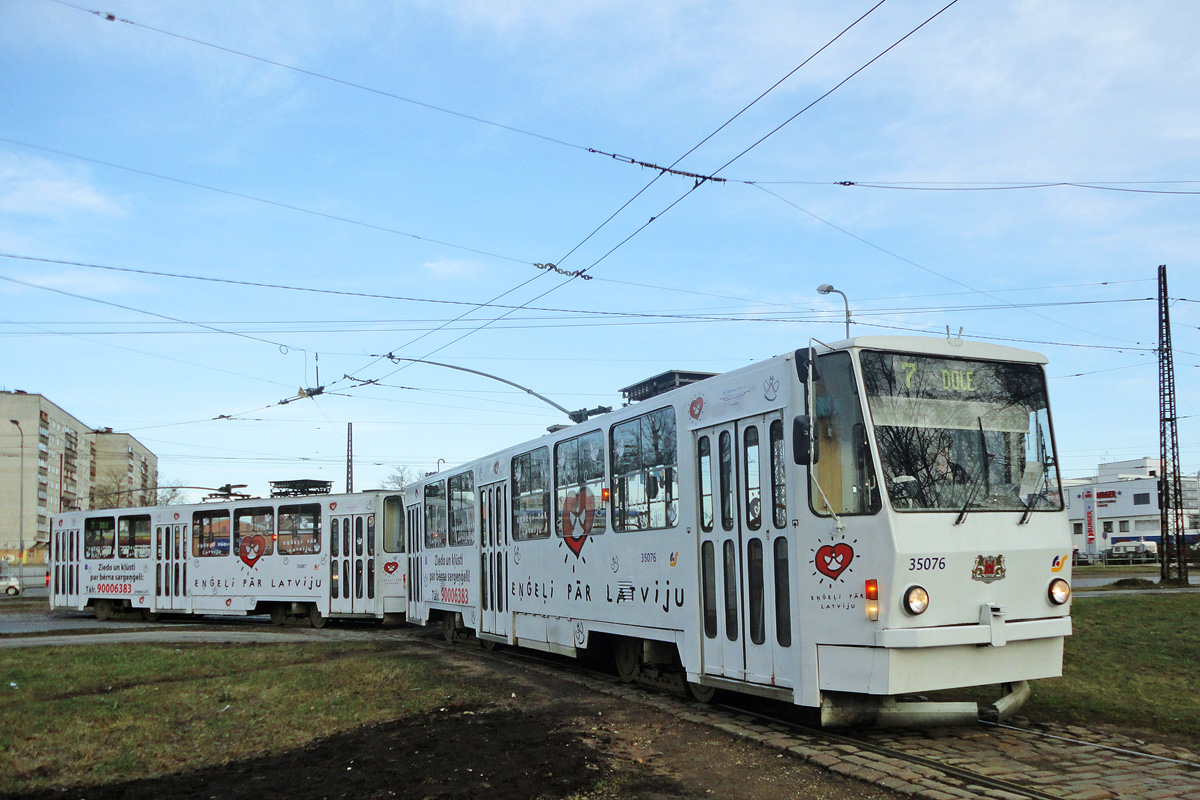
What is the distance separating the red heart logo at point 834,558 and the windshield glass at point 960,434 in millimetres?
536

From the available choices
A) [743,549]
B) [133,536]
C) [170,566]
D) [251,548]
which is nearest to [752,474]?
[743,549]

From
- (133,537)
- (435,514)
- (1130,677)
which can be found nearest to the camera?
(1130,677)

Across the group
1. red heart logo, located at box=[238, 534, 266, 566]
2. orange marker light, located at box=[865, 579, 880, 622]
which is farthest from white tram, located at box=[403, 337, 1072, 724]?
red heart logo, located at box=[238, 534, 266, 566]

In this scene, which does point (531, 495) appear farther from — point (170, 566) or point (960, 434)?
point (170, 566)

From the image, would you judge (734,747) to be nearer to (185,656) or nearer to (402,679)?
(402,679)

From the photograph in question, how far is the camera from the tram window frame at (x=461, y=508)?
17.2 metres

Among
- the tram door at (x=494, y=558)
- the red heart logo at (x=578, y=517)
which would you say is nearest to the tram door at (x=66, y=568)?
the tram door at (x=494, y=558)

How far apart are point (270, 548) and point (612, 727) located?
61.8 ft

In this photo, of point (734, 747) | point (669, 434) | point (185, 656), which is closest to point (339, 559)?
point (185, 656)

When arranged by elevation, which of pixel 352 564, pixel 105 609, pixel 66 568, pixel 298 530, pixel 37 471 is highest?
pixel 37 471

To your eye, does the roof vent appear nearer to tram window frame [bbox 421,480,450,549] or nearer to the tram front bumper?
the tram front bumper

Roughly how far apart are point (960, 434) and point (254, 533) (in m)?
21.7

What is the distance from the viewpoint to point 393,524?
933 inches

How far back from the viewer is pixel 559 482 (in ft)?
44.4
